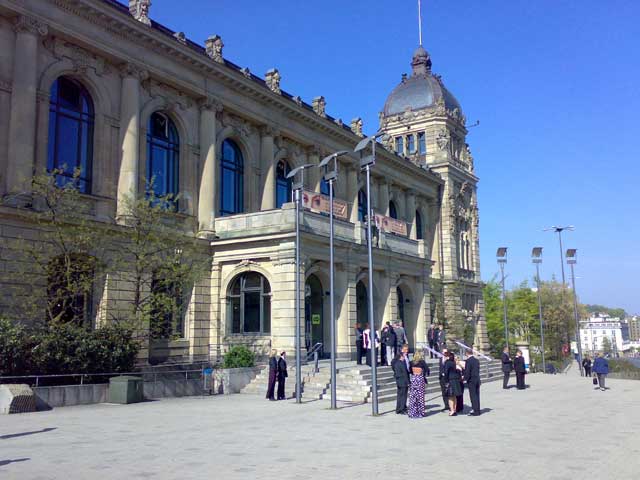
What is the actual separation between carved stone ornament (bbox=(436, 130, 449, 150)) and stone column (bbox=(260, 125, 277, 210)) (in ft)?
91.9

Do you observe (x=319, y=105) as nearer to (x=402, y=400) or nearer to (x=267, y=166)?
(x=267, y=166)

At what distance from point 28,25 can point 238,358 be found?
16.0m

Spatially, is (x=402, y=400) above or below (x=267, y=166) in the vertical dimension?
below

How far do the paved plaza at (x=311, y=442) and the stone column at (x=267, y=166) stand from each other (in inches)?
683

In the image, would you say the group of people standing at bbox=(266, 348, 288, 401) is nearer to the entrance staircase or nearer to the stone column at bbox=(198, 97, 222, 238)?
the entrance staircase

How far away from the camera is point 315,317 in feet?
107

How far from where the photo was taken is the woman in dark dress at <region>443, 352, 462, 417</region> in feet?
60.4

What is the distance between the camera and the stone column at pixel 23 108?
23.6 m

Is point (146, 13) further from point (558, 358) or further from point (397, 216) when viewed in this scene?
point (558, 358)

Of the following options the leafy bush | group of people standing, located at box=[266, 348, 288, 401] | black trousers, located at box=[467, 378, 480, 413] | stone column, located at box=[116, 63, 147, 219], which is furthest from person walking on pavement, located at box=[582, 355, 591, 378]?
stone column, located at box=[116, 63, 147, 219]

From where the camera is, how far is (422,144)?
62531mm

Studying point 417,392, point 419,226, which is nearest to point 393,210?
point 419,226

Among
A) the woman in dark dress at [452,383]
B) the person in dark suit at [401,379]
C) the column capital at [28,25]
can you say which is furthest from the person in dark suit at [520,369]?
the column capital at [28,25]

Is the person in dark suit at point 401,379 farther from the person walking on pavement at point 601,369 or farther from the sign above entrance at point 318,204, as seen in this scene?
the sign above entrance at point 318,204
